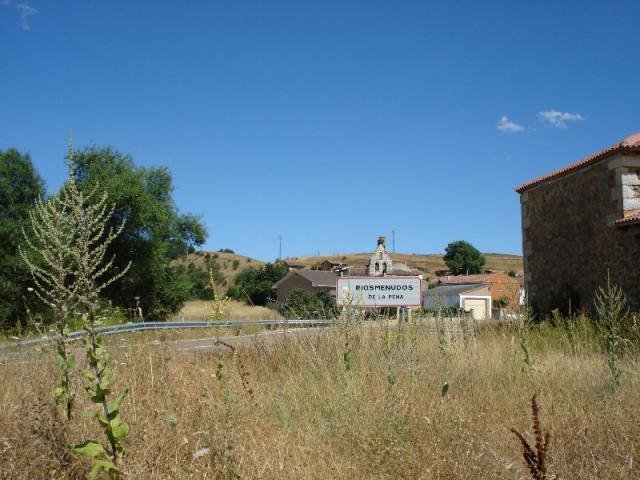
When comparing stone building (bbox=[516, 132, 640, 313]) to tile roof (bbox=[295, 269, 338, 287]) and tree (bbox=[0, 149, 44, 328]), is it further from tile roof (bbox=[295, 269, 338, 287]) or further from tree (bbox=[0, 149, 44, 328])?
tile roof (bbox=[295, 269, 338, 287])

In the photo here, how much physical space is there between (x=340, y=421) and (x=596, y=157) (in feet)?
39.2

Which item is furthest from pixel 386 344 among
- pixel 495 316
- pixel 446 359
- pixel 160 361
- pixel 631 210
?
pixel 631 210

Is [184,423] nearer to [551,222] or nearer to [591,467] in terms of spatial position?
[591,467]

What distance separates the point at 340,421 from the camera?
462 centimetres

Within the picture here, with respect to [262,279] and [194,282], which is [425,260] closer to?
[262,279]

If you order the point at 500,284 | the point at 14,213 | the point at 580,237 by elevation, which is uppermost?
the point at 14,213

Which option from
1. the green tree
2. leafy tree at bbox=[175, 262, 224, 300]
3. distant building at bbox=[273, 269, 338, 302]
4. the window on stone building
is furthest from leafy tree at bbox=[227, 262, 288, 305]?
the window on stone building

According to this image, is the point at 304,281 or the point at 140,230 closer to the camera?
the point at 140,230

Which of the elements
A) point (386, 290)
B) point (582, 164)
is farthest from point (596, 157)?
point (386, 290)

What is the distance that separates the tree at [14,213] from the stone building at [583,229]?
23.6m

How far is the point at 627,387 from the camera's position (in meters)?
5.86

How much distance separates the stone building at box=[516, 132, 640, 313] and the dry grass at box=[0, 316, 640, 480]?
230 inches

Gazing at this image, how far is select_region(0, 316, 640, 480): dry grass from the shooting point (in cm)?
378

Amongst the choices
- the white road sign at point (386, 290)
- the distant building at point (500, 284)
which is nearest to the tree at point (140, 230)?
the distant building at point (500, 284)
